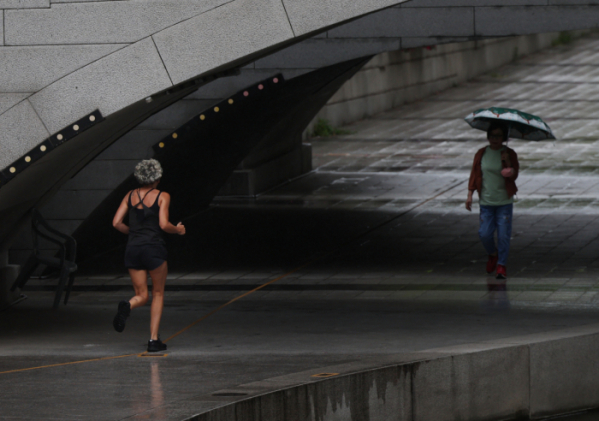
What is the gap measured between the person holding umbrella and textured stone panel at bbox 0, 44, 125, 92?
4170mm

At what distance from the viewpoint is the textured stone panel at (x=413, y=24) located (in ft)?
41.1

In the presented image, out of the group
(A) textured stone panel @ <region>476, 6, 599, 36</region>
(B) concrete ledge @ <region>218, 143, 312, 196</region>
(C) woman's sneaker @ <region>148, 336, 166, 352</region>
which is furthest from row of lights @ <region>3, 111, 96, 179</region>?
(B) concrete ledge @ <region>218, 143, 312, 196</region>

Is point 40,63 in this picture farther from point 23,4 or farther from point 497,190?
point 497,190

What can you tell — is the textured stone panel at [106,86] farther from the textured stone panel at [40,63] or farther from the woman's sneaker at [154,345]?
the woman's sneaker at [154,345]

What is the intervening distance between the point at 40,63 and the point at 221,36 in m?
1.45

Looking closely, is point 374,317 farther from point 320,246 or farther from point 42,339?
point 320,246

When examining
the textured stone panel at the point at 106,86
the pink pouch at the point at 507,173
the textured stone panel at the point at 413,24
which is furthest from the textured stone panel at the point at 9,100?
the textured stone panel at the point at 413,24

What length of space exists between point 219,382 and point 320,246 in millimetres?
6598

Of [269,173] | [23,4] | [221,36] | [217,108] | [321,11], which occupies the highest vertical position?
[23,4]

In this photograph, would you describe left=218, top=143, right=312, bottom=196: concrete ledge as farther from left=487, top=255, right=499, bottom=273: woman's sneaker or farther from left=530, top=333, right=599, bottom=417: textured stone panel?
left=530, top=333, right=599, bottom=417: textured stone panel

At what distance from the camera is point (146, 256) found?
7898 millimetres

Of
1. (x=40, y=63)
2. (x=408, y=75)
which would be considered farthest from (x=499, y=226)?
(x=408, y=75)

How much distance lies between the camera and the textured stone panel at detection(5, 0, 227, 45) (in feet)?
26.3

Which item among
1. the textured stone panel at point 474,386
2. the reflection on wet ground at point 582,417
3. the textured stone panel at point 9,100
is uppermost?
the textured stone panel at point 9,100
